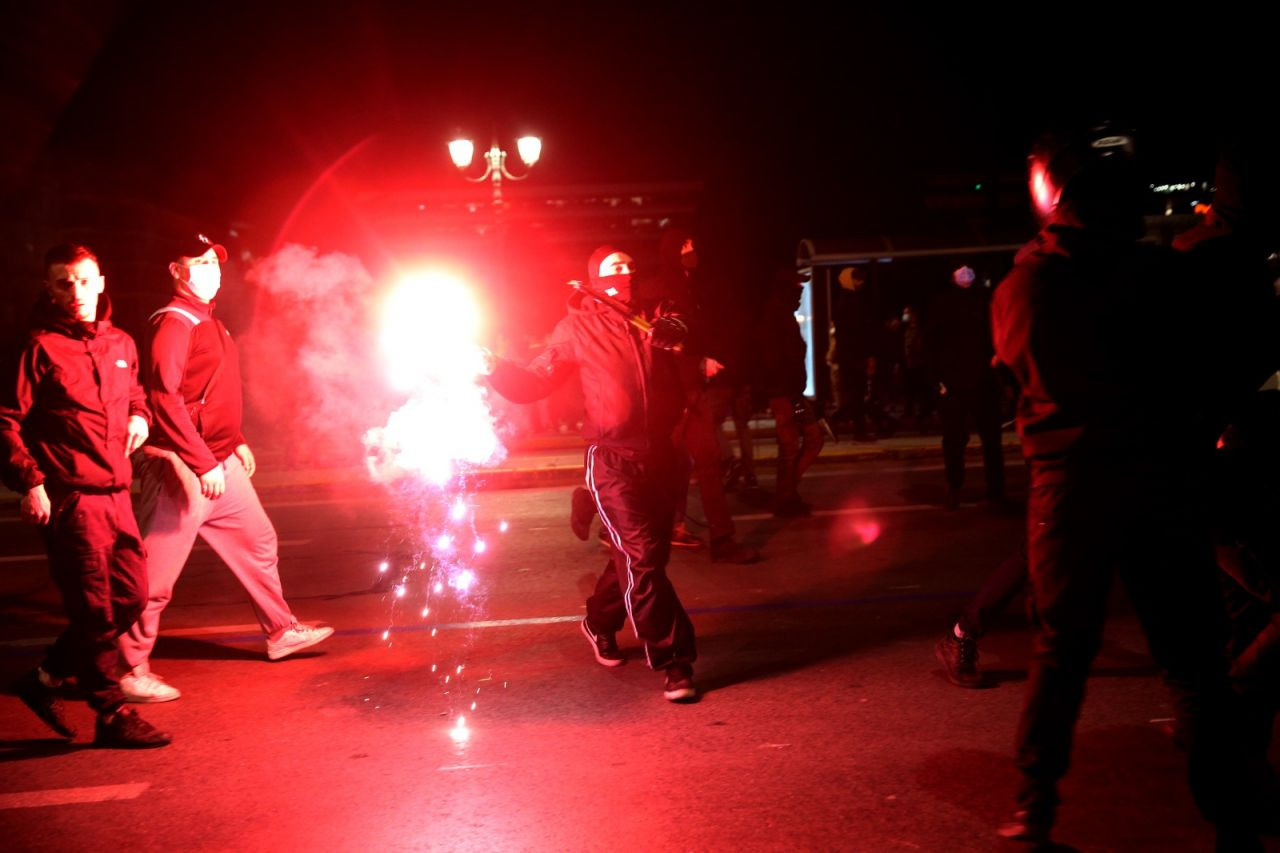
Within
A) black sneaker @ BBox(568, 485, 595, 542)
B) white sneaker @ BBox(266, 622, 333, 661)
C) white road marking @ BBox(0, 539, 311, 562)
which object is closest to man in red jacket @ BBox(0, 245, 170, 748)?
white sneaker @ BBox(266, 622, 333, 661)

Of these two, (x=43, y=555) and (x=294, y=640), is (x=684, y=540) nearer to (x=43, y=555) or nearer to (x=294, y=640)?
(x=294, y=640)

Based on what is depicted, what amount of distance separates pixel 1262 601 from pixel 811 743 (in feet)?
5.45

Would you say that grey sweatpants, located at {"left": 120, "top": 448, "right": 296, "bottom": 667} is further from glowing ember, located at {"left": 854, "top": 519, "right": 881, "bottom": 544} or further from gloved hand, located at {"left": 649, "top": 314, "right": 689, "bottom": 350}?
glowing ember, located at {"left": 854, "top": 519, "right": 881, "bottom": 544}

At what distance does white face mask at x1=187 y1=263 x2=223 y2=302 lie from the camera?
5.02 meters

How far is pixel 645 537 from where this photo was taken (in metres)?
4.96

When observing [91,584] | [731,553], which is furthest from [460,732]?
[731,553]

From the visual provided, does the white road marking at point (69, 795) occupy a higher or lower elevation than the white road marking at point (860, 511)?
lower

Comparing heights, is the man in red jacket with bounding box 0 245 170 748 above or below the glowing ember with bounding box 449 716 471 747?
above

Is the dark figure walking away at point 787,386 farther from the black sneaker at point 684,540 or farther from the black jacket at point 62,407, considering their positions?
the black jacket at point 62,407

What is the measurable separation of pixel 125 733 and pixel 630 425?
2389 mm

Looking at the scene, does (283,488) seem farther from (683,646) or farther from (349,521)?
(683,646)

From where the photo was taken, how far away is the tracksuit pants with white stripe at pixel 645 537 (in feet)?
16.0

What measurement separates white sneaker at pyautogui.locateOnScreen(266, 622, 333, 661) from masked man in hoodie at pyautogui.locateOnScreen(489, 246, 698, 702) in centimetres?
166

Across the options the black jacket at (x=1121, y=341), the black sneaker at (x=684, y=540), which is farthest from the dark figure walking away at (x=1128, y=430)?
the black sneaker at (x=684, y=540)
